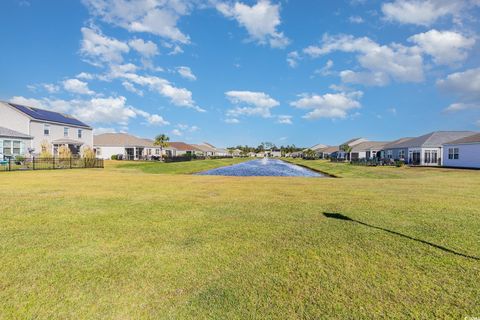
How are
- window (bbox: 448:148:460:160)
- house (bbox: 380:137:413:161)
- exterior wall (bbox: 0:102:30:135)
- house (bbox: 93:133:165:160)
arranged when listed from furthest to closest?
house (bbox: 93:133:165:160)
house (bbox: 380:137:413:161)
exterior wall (bbox: 0:102:30:135)
window (bbox: 448:148:460:160)

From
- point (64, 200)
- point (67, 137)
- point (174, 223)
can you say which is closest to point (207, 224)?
point (174, 223)

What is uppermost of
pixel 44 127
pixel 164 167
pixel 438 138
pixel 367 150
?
pixel 44 127

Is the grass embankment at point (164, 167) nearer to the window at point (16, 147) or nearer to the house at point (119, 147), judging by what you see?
the window at point (16, 147)

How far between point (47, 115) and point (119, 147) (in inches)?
850

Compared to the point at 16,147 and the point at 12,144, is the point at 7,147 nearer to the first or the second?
the point at 12,144

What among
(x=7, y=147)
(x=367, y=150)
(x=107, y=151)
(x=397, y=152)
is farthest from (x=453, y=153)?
(x=107, y=151)

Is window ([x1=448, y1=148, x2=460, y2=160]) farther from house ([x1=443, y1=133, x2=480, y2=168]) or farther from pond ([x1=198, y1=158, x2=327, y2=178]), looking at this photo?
pond ([x1=198, y1=158, x2=327, y2=178])

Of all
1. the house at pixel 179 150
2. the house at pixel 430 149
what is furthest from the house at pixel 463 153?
the house at pixel 179 150

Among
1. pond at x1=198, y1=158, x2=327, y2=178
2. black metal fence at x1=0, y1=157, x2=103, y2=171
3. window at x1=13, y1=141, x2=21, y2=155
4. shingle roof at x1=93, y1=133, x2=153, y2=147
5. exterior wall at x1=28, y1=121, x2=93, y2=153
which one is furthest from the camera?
shingle roof at x1=93, y1=133, x2=153, y2=147

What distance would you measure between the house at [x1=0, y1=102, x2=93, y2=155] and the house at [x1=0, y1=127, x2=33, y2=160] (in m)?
0.50

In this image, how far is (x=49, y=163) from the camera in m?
28.5

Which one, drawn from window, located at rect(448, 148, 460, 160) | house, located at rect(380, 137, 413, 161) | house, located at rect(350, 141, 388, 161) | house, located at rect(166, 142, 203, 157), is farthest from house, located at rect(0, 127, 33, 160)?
house, located at rect(350, 141, 388, 161)

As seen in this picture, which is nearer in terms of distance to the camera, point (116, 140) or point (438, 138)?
point (438, 138)

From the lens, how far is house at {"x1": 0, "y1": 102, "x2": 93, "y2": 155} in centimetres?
3794
